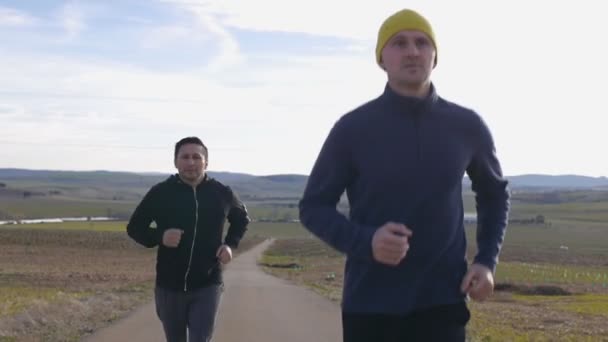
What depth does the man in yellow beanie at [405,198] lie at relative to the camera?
11.2ft

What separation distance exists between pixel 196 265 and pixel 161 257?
0.28m

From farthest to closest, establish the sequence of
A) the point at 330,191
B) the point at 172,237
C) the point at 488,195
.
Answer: the point at 172,237 < the point at 488,195 < the point at 330,191

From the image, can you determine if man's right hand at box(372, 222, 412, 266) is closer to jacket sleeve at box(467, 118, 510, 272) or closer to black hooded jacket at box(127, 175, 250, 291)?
jacket sleeve at box(467, 118, 510, 272)

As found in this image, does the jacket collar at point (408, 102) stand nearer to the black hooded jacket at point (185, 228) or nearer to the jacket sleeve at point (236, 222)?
the black hooded jacket at point (185, 228)

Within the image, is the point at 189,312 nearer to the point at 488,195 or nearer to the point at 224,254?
the point at 224,254

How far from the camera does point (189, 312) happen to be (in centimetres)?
670

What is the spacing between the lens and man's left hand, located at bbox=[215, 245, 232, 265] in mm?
6637

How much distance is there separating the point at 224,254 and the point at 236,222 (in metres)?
0.68

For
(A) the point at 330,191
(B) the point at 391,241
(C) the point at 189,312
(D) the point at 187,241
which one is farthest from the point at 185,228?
(B) the point at 391,241

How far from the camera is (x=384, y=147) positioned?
345cm

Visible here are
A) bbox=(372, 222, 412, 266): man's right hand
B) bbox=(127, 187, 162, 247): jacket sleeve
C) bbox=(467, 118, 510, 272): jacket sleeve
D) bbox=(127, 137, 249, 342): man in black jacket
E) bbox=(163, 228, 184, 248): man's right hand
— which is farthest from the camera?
bbox=(127, 187, 162, 247): jacket sleeve

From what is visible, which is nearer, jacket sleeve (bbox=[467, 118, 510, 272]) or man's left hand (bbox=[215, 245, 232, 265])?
jacket sleeve (bbox=[467, 118, 510, 272])

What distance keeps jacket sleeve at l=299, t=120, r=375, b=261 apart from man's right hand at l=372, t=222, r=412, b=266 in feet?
0.54

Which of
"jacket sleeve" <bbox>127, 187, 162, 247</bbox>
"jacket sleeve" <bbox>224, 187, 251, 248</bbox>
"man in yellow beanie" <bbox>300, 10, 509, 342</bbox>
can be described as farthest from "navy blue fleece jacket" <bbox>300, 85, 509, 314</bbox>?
"jacket sleeve" <bbox>224, 187, 251, 248</bbox>
